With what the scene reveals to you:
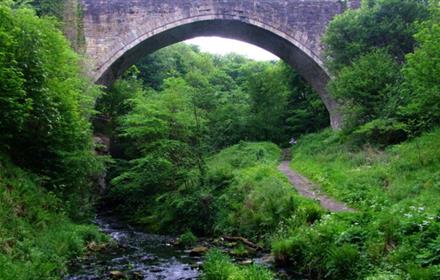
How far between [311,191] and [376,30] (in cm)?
976

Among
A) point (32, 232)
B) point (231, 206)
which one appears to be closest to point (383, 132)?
point (231, 206)

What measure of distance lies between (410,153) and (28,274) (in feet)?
38.0

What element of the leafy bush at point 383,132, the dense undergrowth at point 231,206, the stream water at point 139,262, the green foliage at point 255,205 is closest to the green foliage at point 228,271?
the stream water at point 139,262

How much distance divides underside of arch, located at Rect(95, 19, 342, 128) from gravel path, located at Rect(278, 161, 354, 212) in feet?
23.2

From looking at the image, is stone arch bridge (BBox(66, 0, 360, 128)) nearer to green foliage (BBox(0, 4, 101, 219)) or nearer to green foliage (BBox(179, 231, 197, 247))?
green foliage (BBox(0, 4, 101, 219))

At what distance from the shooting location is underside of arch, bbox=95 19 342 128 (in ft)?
76.6

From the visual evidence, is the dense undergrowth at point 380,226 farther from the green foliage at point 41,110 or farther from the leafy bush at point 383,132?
the green foliage at point 41,110

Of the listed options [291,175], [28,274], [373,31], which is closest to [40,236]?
[28,274]

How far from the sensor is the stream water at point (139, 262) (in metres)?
9.77

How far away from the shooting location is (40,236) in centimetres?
1036

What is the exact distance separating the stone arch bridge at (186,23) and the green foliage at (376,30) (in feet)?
7.58

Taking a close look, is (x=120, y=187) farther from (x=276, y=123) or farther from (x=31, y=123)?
(x=276, y=123)

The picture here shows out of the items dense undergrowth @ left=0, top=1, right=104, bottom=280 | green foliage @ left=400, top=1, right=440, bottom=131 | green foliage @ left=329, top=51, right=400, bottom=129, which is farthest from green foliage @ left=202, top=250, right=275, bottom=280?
green foliage @ left=329, top=51, right=400, bottom=129

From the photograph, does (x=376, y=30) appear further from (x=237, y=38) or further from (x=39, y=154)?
(x=39, y=154)
